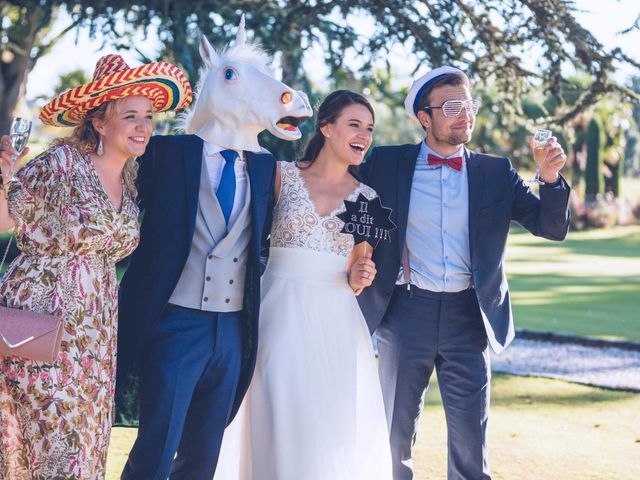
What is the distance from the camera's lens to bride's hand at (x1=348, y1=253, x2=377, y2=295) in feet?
15.6

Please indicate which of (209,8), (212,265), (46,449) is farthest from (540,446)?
(209,8)

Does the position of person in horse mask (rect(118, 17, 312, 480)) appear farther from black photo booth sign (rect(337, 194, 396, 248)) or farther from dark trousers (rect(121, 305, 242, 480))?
black photo booth sign (rect(337, 194, 396, 248))

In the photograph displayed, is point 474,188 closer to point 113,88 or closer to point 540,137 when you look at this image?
point 540,137

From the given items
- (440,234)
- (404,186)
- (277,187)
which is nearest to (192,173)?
(277,187)

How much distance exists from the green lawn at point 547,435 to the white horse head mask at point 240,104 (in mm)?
2576

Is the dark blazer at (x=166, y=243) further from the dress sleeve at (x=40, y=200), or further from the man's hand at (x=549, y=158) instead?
the man's hand at (x=549, y=158)

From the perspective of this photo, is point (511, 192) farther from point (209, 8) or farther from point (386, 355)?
point (209, 8)

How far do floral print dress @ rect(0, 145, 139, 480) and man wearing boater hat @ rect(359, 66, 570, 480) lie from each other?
5.34 ft

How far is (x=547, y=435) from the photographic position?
23.8 ft

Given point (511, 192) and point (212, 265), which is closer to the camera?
point (212, 265)

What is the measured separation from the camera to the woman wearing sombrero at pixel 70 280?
153 inches

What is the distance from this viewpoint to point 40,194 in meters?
3.98

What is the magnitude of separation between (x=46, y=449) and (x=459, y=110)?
2.68 meters

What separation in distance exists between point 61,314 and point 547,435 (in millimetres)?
4534
